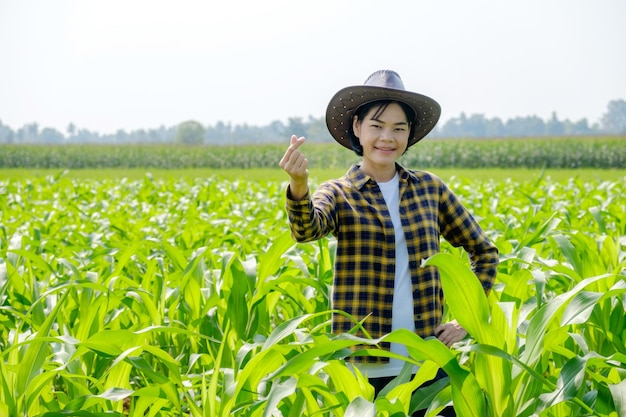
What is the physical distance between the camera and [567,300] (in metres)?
1.49

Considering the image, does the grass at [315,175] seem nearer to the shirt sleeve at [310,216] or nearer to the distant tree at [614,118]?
the shirt sleeve at [310,216]

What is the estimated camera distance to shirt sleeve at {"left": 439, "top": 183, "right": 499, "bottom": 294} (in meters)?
2.39

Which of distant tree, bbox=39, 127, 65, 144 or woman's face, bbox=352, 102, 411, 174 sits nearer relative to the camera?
woman's face, bbox=352, 102, 411, 174

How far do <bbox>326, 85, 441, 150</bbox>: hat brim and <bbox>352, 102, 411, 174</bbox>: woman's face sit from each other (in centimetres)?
4

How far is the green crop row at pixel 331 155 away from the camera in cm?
3416

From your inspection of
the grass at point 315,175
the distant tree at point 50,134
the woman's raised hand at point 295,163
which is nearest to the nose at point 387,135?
the woman's raised hand at point 295,163

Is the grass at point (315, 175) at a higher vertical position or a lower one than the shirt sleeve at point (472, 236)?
lower

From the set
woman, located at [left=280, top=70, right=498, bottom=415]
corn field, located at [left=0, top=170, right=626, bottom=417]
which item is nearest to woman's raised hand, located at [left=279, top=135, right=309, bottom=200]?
woman, located at [left=280, top=70, right=498, bottom=415]

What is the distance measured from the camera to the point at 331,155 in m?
35.8

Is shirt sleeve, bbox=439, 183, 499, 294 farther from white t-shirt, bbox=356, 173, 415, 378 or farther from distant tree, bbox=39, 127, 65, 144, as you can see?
distant tree, bbox=39, 127, 65, 144

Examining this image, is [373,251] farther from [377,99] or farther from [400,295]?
[377,99]

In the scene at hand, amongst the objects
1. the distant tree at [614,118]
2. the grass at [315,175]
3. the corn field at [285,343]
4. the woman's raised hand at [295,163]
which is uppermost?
the distant tree at [614,118]

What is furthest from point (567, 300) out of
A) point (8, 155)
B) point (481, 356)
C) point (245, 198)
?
point (8, 155)

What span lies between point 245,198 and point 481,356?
24.5 ft
